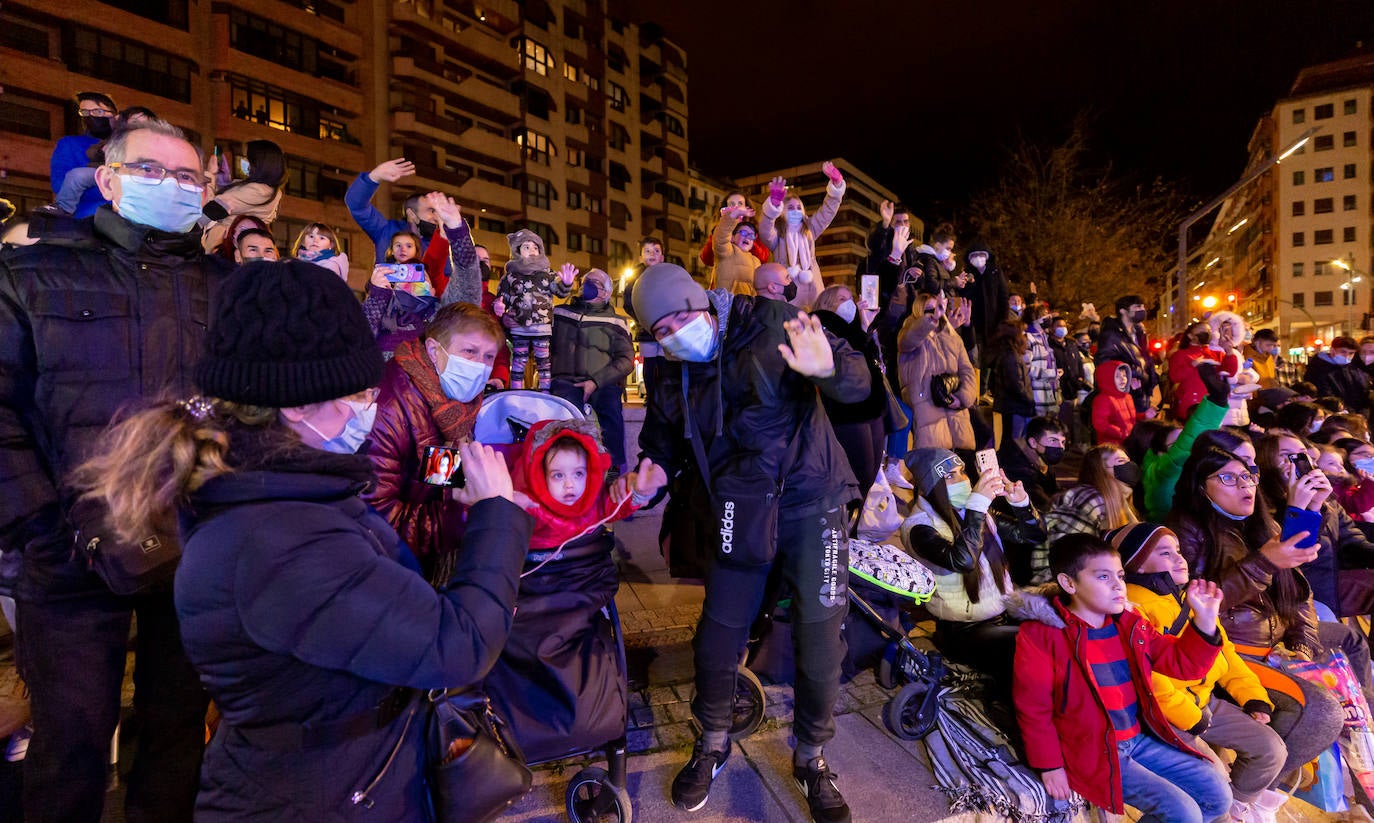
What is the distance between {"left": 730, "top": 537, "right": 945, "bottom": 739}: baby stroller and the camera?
3.49 metres

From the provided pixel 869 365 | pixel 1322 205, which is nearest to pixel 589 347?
pixel 869 365

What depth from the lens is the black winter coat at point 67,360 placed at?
82.0 inches

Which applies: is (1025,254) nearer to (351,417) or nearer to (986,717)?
(986,717)

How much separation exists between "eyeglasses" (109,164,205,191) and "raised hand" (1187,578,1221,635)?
473 centimetres

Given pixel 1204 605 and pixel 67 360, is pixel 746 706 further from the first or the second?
pixel 67 360

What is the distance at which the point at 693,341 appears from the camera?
297cm

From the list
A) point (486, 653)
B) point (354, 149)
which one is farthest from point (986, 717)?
point (354, 149)

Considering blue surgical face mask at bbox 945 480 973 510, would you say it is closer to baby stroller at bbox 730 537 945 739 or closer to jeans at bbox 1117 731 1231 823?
baby stroller at bbox 730 537 945 739

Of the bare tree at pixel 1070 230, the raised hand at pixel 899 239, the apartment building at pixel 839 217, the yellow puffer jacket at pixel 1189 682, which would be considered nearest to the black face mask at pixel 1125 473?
the yellow puffer jacket at pixel 1189 682

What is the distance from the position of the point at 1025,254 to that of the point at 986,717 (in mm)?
22779

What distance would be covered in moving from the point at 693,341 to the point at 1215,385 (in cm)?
485

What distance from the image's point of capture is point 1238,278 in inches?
3654

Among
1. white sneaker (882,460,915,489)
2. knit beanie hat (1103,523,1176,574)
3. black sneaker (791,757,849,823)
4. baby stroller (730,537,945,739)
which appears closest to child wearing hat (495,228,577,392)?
white sneaker (882,460,915,489)

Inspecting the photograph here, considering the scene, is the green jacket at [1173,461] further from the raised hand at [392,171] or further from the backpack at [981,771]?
the raised hand at [392,171]
